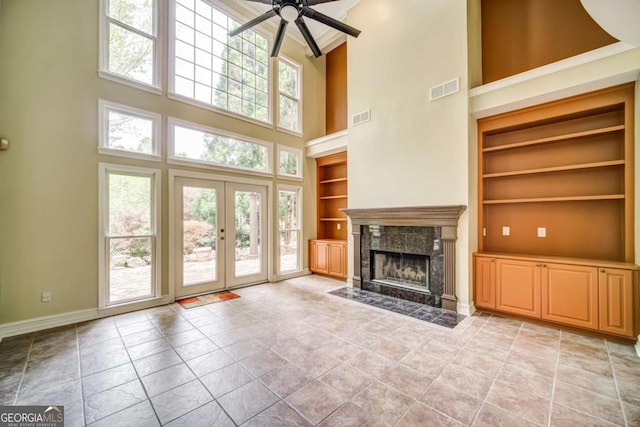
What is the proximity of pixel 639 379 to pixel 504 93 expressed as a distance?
134 inches

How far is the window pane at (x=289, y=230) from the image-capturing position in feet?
20.1

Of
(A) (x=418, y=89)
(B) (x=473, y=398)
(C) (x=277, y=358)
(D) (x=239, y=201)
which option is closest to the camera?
(B) (x=473, y=398)

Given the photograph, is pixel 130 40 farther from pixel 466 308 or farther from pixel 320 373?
pixel 466 308

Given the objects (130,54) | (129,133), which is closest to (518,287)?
(129,133)

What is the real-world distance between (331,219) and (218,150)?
3.06 m

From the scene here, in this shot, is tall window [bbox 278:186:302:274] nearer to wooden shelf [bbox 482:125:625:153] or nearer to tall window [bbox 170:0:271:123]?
tall window [bbox 170:0:271:123]

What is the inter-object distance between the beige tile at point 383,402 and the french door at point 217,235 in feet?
12.2

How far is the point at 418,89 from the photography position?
4.38 m

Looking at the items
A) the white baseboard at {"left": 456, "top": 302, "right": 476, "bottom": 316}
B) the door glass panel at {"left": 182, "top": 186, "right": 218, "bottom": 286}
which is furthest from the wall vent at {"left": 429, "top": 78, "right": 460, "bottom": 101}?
the door glass panel at {"left": 182, "top": 186, "right": 218, "bottom": 286}

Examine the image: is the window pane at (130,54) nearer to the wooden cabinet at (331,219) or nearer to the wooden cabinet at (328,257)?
the wooden cabinet at (331,219)

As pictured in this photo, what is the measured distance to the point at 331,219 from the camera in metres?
6.62

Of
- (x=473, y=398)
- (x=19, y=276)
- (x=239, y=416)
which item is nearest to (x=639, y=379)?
(x=473, y=398)

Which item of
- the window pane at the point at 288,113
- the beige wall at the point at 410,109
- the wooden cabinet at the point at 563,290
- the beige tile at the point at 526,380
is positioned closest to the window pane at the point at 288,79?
the window pane at the point at 288,113

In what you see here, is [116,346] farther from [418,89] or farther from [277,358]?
[418,89]
